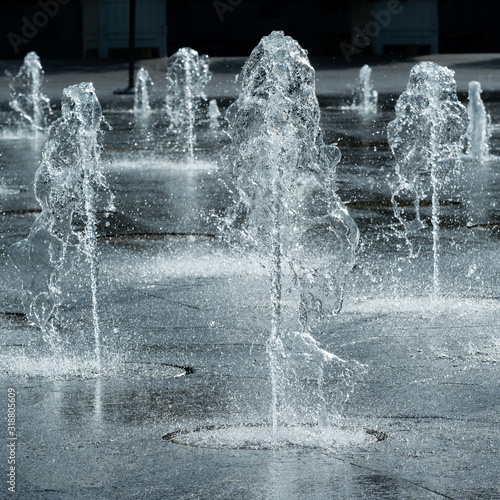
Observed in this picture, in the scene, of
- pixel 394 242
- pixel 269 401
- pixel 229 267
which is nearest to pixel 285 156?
pixel 269 401

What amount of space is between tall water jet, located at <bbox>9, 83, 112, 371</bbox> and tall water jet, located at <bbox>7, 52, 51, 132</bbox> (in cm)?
1109

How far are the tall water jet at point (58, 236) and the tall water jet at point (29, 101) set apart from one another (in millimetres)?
11087

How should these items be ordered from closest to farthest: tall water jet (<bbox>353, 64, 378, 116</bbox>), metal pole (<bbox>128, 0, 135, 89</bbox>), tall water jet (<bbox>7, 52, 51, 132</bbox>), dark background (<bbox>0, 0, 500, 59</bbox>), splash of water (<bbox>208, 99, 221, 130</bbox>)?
splash of water (<bbox>208, 99, 221, 130</bbox>) → tall water jet (<bbox>7, 52, 51, 132</bbox>) → tall water jet (<bbox>353, 64, 378, 116</bbox>) → metal pole (<bbox>128, 0, 135, 89</bbox>) → dark background (<bbox>0, 0, 500, 59</bbox>)

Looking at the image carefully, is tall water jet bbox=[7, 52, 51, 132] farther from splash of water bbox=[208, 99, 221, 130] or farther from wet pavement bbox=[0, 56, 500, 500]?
wet pavement bbox=[0, 56, 500, 500]

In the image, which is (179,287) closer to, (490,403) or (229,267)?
(229,267)

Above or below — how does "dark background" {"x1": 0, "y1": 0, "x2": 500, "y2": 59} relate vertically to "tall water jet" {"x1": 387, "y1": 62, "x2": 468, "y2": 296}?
above

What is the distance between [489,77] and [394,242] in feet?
71.0

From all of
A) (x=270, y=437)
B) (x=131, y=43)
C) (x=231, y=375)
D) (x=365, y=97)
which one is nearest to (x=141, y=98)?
(x=131, y=43)

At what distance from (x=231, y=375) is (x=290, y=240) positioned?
10.6ft

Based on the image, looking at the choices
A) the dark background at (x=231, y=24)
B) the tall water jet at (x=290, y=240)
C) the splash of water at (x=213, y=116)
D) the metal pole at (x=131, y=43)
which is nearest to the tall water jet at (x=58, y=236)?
the tall water jet at (x=290, y=240)

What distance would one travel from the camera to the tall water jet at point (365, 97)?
2353cm

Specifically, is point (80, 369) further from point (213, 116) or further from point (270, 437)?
point (213, 116)

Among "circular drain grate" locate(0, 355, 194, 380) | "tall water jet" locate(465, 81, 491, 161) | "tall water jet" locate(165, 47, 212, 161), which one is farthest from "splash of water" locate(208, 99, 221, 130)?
"circular drain grate" locate(0, 355, 194, 380)

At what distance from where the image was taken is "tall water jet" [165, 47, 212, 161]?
18078mm
